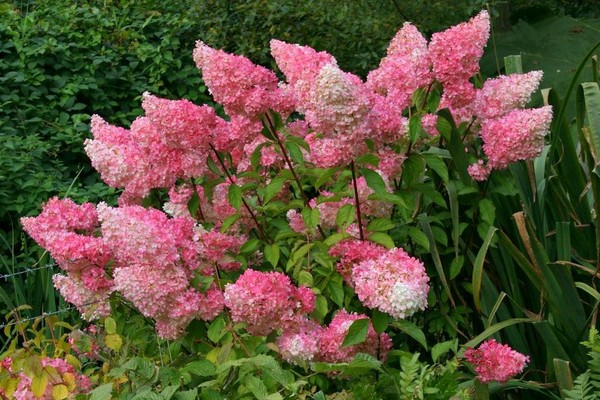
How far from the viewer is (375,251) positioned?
8.91 ft

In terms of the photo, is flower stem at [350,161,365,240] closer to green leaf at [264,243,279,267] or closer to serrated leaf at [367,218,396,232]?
serrated leaf at [367,218,396,232]

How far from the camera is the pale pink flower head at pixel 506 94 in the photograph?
2889 millimetres

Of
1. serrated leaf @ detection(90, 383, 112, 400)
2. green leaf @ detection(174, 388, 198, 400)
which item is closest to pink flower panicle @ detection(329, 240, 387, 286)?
green leaf @ detection(174, 388, 198, 400)

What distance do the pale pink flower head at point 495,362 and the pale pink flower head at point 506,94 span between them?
65 cm

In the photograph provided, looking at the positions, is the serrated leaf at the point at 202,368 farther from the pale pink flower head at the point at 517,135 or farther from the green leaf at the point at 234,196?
the pale pink flower head at the point at 517,135

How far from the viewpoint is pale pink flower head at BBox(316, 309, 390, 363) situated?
8.58ft

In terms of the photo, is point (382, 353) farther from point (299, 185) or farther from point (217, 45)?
point (217, 45)

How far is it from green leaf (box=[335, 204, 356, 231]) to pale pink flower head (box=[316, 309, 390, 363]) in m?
0.23

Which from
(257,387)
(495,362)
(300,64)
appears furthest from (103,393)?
(300,64)

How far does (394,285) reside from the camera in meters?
2.46

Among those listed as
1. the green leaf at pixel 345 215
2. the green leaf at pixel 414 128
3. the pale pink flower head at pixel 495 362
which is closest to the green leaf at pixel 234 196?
the green leaf at pixel 345 215

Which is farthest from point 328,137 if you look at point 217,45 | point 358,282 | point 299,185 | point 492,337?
point 217,45

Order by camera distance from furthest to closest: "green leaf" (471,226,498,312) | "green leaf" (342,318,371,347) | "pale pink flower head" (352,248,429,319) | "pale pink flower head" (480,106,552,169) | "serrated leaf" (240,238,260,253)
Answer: "serrated leaf" (240,238,260,253) → "green leaf" (471,226,498,312) → "pale pink flower head" (480,106,552,169) → "green leaf" (342,318,371,347) → "pale pink flower head" (352,248,429,319)

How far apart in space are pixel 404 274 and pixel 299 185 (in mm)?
545
